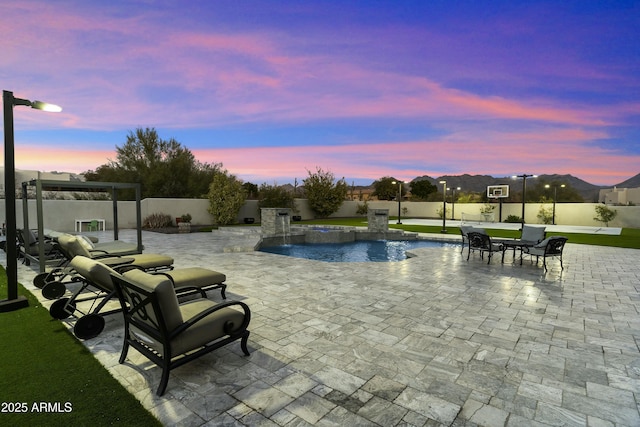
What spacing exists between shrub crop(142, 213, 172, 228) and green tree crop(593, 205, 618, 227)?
1223 inches

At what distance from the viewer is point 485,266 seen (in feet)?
26.0

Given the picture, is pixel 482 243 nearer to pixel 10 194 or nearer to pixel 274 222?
pixel 274 222

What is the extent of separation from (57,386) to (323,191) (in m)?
25.7

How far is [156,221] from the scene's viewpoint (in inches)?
734

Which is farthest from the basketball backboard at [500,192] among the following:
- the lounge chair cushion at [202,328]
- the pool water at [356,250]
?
the lounge chair cushion at [202,328]

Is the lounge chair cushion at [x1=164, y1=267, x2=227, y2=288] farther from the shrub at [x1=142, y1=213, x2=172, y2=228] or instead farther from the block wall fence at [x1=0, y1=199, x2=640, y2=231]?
the shrub at [x1=142, y1=213, x2=172, y2=228]

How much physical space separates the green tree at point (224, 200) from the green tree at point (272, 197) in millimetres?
2949

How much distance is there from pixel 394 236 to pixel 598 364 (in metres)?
12.1

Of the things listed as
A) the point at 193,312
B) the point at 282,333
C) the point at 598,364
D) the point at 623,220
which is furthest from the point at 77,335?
the point at 623,220

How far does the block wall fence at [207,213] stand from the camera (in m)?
16.2

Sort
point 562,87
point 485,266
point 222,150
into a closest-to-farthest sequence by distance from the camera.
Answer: point 485,266 → point 562,87 → point 222,150

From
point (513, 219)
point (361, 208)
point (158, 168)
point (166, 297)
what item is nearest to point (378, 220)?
point (166, 297)

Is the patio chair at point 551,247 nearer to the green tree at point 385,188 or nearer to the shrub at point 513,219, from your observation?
the shrub at point 513,219

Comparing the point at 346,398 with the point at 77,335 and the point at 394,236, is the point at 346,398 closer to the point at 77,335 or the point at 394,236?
the point at 77,335
